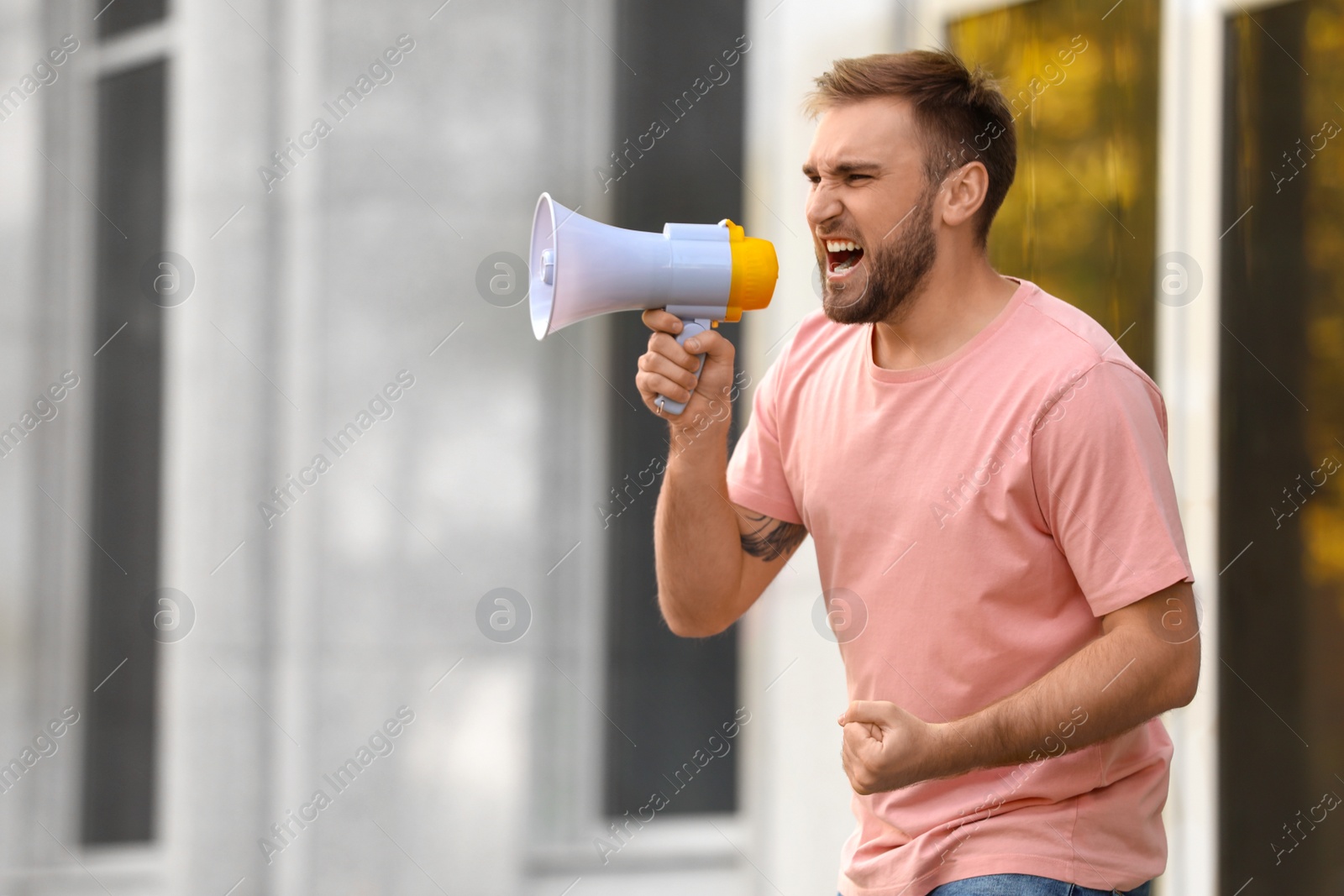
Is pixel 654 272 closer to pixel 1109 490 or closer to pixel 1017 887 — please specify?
pixel 1109 490

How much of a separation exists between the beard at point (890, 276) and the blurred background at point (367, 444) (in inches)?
63.7

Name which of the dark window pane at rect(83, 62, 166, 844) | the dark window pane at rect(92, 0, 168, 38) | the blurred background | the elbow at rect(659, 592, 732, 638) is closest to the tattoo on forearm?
the elbow at rect(659, 592, 732, 638)

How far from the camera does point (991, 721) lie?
1.52 metres

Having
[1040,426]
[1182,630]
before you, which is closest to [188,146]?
[1040,426]

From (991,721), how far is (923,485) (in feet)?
1.11

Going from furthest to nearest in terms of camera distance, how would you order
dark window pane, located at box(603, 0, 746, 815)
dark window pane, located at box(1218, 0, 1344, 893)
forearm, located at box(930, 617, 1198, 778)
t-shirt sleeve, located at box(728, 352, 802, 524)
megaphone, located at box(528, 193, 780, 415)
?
dark window pane, located at box(603, 0, 746, 815), dark window pane, located at box(1218, 0, 1344, 893), t-shirt sleeve, located at box(728, 352, 802, 524), megaphone, located at box(528, 193, 780, 415), forearm, located at box(930, 617, 1198, 778)

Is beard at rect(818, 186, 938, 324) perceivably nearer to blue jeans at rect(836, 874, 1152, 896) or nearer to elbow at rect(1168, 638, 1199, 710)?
elbow at rect(1168, 638, 1199, 710)

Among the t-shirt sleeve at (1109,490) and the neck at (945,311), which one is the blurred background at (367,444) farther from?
the t-shirt sleeve at (1109,490)

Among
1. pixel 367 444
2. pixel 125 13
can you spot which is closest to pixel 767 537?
pixel 367 444

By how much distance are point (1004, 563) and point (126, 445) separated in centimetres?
284

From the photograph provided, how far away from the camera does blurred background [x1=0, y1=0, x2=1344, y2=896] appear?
11.5ft

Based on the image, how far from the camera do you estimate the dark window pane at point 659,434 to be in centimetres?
371

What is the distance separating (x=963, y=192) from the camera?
6.05ft

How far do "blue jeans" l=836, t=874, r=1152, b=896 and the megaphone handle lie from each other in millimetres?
747
